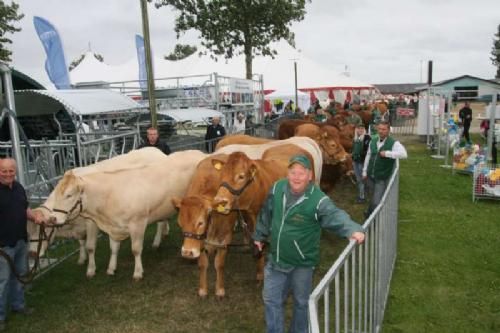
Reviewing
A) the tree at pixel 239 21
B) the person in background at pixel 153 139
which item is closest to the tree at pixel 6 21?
the tree at pixel 239 21

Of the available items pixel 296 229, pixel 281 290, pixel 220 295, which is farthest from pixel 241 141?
pixel 296 229

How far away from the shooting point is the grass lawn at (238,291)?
5.02m

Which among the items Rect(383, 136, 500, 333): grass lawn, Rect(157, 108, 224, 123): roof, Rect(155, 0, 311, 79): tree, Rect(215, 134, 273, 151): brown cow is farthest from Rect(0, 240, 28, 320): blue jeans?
Rect(155, 0, 311, 79): tree

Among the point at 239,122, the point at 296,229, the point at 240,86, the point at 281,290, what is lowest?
the point at 281,290

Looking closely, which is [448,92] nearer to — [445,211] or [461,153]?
[461,153]

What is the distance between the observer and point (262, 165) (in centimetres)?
604

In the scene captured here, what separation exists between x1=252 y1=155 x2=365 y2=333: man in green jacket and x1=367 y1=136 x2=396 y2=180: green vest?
A: 3885 millimetres

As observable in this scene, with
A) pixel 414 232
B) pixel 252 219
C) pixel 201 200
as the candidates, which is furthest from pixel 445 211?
pixel 201 200

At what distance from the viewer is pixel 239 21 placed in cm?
2383

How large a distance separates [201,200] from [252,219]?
3.25 ft

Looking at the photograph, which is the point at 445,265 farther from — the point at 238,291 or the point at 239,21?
the point at 239,21

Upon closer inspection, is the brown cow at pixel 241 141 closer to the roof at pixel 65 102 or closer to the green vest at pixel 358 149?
the green vest at pixel 358 149

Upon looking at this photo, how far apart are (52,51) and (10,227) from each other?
14635mm

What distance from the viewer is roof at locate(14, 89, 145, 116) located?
1058 centimetres
